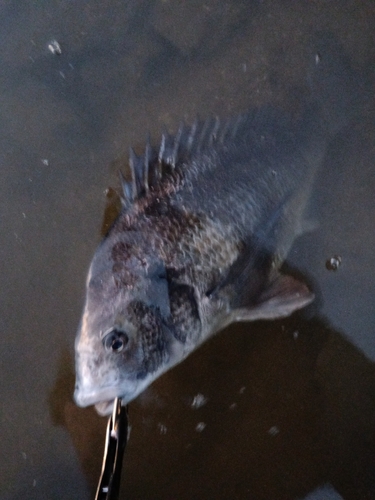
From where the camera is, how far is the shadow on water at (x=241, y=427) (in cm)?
197

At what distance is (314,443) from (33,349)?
4.20 feet

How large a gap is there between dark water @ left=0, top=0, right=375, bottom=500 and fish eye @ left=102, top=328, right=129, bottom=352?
0.61 meters

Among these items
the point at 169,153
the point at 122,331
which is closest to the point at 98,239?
the point at 169,153

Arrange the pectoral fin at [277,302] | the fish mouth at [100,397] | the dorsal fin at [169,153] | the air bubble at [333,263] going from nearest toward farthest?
1. the fish mouth at [100,397]
2. the dorsal fin at [169,153]
3. the pectoral fin at [277,302]
4. the air bubble at [333,263]

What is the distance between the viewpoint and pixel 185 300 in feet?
5.37

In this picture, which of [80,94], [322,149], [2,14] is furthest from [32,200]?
[322,149]

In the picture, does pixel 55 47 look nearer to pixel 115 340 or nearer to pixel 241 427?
pixel 115 340

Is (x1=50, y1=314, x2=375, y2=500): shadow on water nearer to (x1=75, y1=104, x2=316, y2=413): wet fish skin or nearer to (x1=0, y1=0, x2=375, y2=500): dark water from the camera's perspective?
(x1=0, y1=0, x2=375, y2=500): dark water

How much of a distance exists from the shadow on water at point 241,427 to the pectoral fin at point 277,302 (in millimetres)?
196

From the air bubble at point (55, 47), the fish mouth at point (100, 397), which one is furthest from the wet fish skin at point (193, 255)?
the air bubble at point (55, 47)

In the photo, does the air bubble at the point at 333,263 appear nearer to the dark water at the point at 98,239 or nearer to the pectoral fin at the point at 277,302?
the dark water at the point at 98,239

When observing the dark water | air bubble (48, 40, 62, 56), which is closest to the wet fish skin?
the dark water

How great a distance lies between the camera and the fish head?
142 cm

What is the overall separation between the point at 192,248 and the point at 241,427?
871 millimetres
